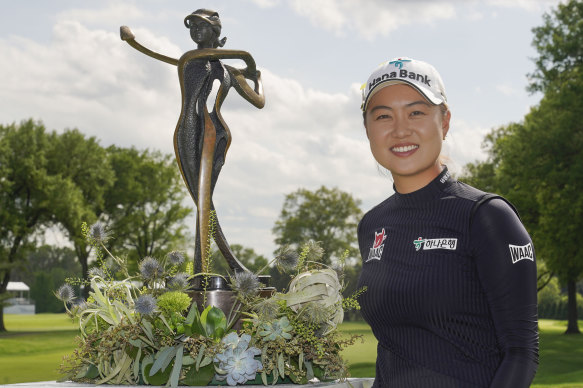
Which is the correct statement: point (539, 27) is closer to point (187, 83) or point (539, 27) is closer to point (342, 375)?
point (187, 83)

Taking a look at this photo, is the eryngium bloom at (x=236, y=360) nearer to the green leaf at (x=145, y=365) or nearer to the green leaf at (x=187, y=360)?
the green leaf at (x=187, y=360)

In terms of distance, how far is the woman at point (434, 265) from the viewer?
1.94 m

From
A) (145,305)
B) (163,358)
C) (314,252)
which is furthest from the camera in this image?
(314,252)

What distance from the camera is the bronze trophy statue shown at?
251 inches

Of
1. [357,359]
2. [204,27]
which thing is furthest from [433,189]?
[357,359]

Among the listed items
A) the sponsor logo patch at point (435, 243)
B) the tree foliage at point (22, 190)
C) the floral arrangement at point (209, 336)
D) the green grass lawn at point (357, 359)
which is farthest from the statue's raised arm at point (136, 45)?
the tree foliage at point (22, 190)

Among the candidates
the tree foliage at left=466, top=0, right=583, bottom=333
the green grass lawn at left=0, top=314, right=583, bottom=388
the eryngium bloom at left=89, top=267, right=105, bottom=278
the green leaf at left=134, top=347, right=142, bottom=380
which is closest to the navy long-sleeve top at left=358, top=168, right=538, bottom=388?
the green leaf at left=134, top=347, right=142, bottom=380

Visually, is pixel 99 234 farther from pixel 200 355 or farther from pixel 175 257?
pixel 200 355

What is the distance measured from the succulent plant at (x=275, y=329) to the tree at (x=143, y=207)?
37340 millimetres

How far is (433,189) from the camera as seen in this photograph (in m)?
2.33

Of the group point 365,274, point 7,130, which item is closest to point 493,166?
point 7,130

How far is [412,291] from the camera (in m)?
2.16

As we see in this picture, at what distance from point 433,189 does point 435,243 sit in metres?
0.25

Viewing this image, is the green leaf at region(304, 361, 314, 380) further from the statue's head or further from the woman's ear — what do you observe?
the statue's head
